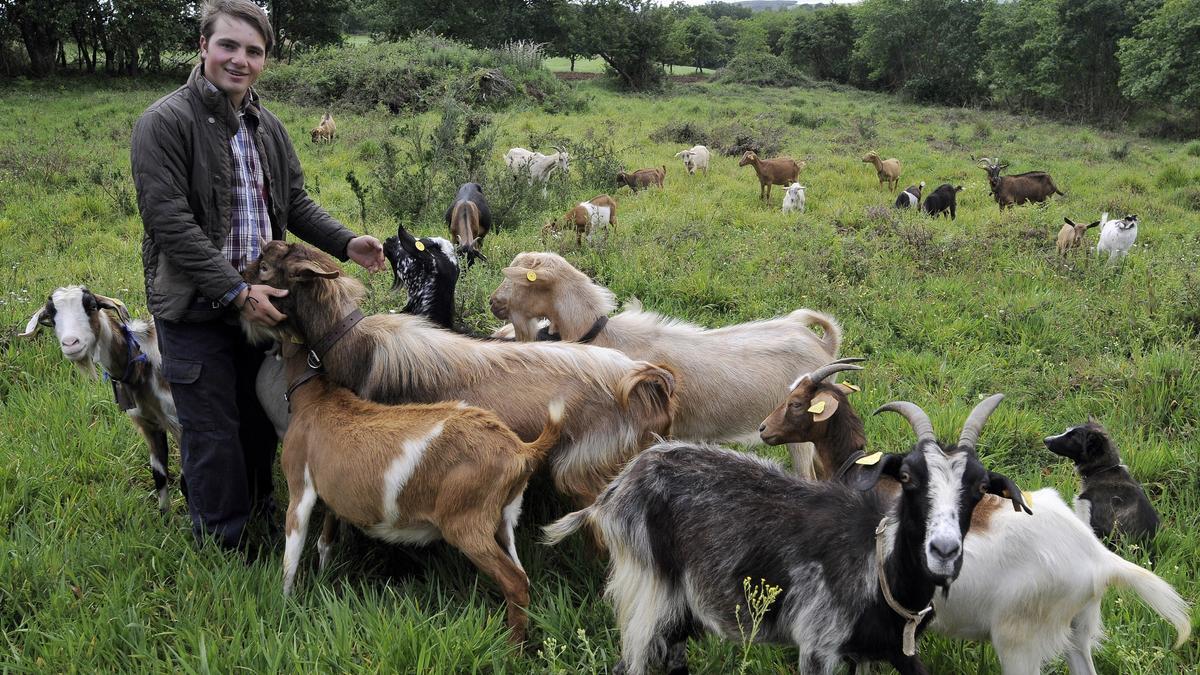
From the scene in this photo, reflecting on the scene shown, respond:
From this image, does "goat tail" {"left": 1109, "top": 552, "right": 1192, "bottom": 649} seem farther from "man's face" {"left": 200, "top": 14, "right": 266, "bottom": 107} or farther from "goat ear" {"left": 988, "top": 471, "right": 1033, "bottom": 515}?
"man's face" {"left": 200, "top": 14, "right": 266, "bottom": 107}

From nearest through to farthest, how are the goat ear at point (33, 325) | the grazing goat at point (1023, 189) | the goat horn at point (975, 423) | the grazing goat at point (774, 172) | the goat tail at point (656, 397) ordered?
1. the goat horn at point (975, 423)
2. the goat tail at point (656, 397)
3. the goat ear at point (33, 325)
4. the grazing goat at point (1023, 189)
5. the grazing goat at point (774, 172)

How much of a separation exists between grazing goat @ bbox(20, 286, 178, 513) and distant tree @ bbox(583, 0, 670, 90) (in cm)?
3311

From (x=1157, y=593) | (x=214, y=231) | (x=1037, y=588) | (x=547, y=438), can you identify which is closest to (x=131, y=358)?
(x=214, y=231)

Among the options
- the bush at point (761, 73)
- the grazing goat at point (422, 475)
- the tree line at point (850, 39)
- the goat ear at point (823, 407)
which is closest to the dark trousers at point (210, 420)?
the grazing goat at point (422, 475)

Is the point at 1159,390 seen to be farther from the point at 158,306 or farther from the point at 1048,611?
→ the point at 158,306

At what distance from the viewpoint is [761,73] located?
130ft

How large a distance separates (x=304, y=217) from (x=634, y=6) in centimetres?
3792

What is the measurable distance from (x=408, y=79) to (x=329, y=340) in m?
18.9

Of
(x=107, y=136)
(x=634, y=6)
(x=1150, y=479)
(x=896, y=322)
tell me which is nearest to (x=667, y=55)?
(x=634, y=6)

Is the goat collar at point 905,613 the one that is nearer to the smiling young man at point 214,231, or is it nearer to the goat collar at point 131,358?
the smiling young man at point 214,231

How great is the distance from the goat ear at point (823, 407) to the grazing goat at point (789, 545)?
0.51m

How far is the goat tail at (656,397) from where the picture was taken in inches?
140

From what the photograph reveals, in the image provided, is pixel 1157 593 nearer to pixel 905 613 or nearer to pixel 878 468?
pixel 905 613

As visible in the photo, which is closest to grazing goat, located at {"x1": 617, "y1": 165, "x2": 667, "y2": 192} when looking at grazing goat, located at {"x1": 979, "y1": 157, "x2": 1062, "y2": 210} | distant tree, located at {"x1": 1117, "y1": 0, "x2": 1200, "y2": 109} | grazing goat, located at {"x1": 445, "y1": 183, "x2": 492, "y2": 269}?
grazing goat, located at {"x1": 445, "y1": 183, "x2": 492, "y2": 269}
